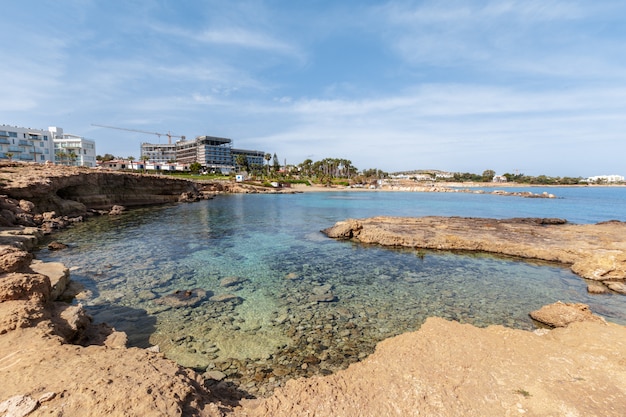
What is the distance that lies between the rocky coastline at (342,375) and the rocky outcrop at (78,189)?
29835mm

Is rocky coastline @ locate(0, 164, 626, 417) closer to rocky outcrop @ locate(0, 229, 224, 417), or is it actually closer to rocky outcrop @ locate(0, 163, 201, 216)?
rocky outcrop @ locate(0, 229, 224, 417)

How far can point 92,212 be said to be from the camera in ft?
125

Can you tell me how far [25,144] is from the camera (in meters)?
86.6

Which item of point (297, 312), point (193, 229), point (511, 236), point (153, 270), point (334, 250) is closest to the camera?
point (297, 312)

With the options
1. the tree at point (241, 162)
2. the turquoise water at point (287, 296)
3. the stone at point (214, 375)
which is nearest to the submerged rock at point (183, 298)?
the turquoise water at point (287, 296)

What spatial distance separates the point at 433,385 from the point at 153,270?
15.4 metres

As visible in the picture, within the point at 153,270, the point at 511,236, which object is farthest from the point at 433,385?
the point at 511,236

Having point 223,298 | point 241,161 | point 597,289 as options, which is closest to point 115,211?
point 223,298

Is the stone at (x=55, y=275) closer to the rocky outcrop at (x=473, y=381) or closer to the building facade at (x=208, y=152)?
the rocky outcrop at (x=473, y=381)

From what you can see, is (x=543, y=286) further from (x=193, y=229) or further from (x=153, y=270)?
(x=193, y=229)

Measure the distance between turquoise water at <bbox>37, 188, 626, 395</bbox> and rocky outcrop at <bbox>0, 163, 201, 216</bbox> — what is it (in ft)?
42.3

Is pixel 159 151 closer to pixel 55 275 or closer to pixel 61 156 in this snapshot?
pixel 61 156

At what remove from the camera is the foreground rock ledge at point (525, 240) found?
52.5ft

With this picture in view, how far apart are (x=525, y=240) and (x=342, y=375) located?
22688 mm
